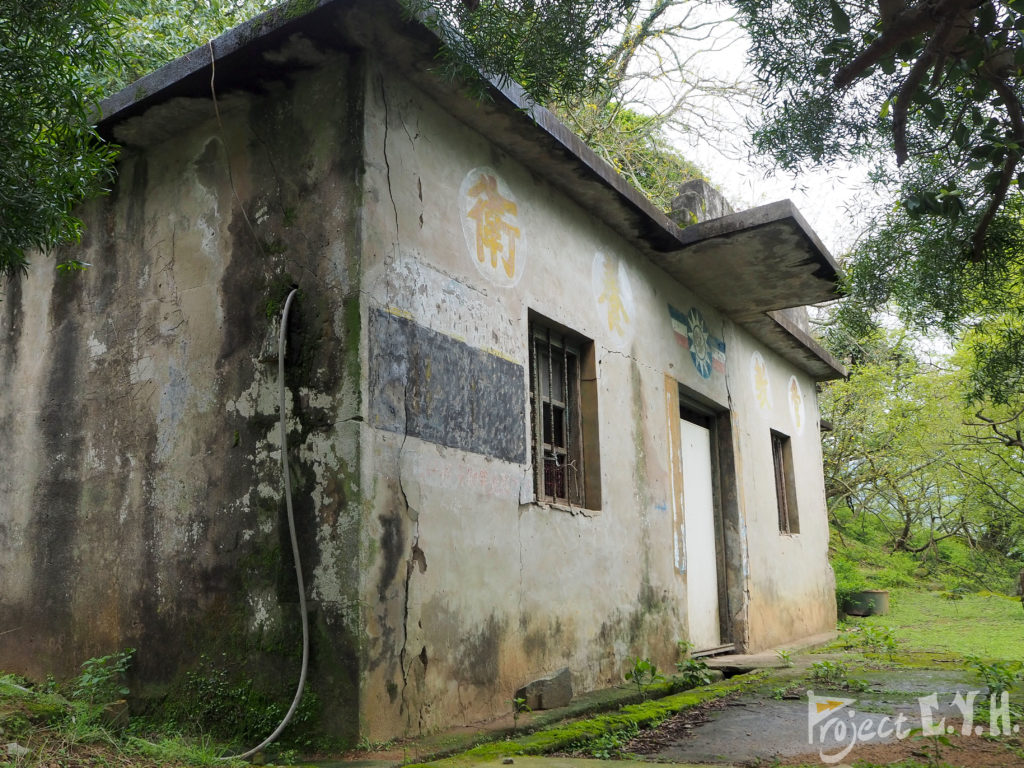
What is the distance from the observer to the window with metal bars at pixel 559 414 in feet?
19.5

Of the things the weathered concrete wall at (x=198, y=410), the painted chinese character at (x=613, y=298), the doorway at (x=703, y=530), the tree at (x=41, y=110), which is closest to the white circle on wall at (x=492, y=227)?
the weathered concrete wall at (x=198, y=410)

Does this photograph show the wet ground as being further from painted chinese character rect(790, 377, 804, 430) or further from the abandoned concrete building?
painted chinese character rect(790, 377, 804, 430)

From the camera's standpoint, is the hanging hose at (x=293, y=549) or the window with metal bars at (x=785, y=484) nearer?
the hanging hose at (x=293, y=549)

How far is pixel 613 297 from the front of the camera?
690cm

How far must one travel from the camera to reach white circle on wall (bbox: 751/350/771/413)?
991cm

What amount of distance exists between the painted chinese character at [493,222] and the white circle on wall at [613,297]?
3.71ft

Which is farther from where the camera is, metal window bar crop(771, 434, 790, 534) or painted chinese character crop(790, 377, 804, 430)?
painted chinese character crop(790, 377, 804, 430)

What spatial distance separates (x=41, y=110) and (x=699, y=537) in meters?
6.48

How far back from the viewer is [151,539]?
15.7ft

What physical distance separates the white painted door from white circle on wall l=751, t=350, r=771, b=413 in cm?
136

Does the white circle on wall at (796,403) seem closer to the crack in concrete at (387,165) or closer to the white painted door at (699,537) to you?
the white painted door at (699,537)

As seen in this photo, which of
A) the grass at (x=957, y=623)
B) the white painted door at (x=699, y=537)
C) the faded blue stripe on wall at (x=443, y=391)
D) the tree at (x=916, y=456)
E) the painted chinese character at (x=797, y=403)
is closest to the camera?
the faded blue stripe on wall at (x=443, y=391)

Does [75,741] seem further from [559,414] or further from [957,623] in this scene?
[957,623]

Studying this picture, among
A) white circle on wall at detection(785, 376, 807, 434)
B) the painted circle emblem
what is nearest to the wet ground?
the painted circle emblem
